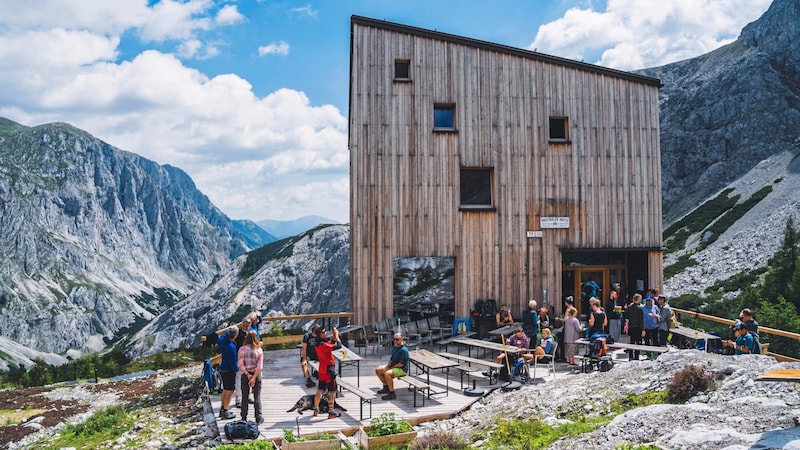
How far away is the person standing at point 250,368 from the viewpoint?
35.2 ft

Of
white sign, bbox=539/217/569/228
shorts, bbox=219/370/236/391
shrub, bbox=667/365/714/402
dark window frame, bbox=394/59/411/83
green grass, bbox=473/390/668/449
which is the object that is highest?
dark window frame, bbox=394/59/411/83

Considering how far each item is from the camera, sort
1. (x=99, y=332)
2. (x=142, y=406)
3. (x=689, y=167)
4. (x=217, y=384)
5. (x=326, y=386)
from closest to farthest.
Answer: (x=326, y=386)
(x=217, y=384)
(x=142, y=406)
(x=689, y=167)
(x=99, y=332)

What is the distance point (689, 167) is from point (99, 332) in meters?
164

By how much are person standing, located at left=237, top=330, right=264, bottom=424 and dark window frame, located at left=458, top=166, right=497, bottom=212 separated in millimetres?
9644

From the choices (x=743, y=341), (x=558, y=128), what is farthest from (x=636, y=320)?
(x=558, y=128)

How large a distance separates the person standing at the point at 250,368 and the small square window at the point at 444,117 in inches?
416

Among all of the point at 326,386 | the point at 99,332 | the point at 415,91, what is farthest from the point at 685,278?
the point at 99,332

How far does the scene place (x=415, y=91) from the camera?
18891 mm

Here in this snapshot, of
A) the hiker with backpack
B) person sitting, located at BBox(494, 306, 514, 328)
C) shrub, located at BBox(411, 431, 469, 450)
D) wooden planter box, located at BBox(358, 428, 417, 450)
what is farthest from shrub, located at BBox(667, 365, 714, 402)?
person sitting, located at BBox(494, 306, 514, 328)

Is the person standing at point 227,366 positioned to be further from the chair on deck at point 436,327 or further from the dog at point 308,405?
the chair on deck at point 436,327

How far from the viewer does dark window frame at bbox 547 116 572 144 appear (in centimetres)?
1961

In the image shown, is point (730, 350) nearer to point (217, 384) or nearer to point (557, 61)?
point (557, 61)

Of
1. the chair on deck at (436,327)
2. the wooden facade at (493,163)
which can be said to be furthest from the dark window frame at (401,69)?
the chair on deck at (436,327)

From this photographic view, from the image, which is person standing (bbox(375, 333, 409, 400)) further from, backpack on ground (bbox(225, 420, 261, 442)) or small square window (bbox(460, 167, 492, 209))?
small square window (bbox(460, 167, 492, 209))
